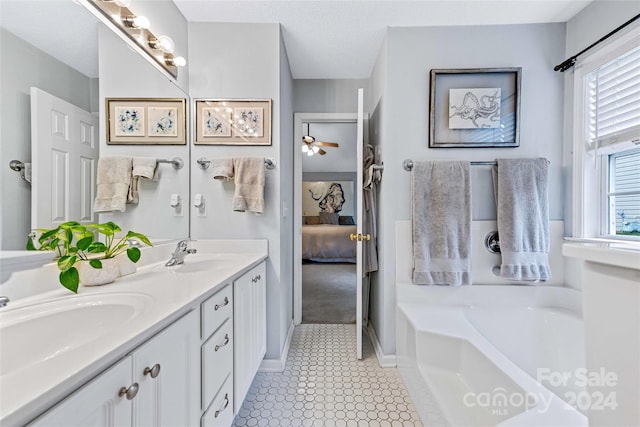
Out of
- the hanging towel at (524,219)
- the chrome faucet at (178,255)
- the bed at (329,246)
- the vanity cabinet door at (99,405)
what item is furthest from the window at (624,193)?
the bed at (329,246)

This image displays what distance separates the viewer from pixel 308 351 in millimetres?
2092

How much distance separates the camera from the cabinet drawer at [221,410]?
1.00 metres

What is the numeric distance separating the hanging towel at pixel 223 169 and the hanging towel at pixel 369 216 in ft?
Result: 3.36

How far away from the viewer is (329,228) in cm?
571

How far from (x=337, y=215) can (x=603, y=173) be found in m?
5.55

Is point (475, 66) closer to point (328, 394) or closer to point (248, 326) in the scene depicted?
point (248, 326)

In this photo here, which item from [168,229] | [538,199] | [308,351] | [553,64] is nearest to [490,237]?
[538,199]

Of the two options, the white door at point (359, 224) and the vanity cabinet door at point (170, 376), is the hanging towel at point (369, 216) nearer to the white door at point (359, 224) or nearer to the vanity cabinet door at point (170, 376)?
the white door at point (359, 224)

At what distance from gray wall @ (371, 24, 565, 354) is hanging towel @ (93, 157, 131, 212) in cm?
154

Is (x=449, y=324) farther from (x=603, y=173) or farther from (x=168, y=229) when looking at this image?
(x=168, y=229)

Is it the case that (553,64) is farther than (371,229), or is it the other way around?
(371,229)

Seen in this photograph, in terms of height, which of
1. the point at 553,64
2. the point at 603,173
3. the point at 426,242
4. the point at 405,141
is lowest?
the point at 426,242

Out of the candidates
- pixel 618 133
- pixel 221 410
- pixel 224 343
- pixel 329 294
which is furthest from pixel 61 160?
pixel 329 294

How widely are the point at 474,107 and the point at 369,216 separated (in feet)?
3.55
